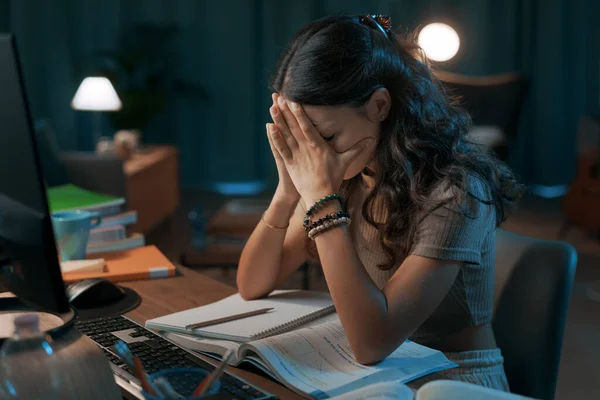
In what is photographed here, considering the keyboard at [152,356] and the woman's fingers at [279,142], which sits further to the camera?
the woman's fingers at [279,142]

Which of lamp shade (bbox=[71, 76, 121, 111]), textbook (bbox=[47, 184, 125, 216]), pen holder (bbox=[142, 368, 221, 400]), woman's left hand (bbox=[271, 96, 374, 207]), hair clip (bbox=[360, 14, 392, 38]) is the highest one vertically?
hair clip (bbox=[360, 14, 392, 38])

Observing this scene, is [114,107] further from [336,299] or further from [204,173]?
[336,299]

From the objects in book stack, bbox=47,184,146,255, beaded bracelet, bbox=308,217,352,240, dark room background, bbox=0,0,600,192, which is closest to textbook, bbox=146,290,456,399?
beaded bracelet, bbox=308,217,352,240

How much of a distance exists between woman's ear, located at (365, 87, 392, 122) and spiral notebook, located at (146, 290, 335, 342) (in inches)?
11.9

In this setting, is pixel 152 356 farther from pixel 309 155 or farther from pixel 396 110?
pixel 396 110

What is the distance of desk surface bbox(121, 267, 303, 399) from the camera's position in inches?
45.2

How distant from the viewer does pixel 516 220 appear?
197 inches

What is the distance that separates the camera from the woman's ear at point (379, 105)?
110 cm

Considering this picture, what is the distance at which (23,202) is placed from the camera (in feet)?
2.39

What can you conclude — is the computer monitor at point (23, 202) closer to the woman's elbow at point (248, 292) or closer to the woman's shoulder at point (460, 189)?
the woman's elbow at point (248, 292)

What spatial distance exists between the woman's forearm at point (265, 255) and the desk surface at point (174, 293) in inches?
2.3

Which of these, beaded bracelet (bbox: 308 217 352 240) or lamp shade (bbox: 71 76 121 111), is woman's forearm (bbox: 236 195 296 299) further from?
lamp shade (bbox: 71 76 121 111)

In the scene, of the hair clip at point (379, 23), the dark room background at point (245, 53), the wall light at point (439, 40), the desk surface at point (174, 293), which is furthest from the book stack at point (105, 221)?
the dark room background at point (245, 53)

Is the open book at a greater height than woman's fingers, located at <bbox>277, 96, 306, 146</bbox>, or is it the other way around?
woman's fingers, located at <bbox>277, 96, 306, 146</bbox>
